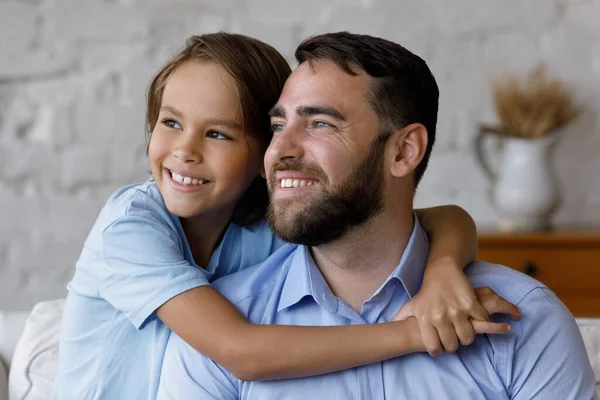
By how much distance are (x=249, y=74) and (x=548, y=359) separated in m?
0.75

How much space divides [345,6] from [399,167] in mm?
1738

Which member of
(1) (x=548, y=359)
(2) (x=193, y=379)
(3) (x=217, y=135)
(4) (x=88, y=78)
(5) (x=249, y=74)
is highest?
(5) (x=249, y=74)

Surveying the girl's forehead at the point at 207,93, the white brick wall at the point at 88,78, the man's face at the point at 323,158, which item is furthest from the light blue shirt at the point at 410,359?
the white brick wall at the point at 88,78

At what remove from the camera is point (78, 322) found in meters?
1.67

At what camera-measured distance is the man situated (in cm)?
140

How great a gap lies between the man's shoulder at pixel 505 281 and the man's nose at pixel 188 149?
0.54 metres

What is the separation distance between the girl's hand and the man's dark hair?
0.32 metres

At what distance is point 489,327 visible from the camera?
4.37ft

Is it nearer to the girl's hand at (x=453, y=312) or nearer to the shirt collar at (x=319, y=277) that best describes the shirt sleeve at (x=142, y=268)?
the shirt collar at (x=319, y=277)

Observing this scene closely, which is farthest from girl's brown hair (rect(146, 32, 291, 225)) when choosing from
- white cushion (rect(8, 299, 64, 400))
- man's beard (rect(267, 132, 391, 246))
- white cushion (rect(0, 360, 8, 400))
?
white cushion (rect(0, 360, 8, 400))

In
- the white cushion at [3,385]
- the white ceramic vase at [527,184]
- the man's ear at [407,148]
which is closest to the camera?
the man's ear at [407,148]

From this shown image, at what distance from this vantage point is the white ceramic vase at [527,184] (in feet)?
9.70

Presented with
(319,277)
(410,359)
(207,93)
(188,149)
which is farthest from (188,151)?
(410,359)

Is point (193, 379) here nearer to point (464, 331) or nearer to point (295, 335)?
point (295, 335)
